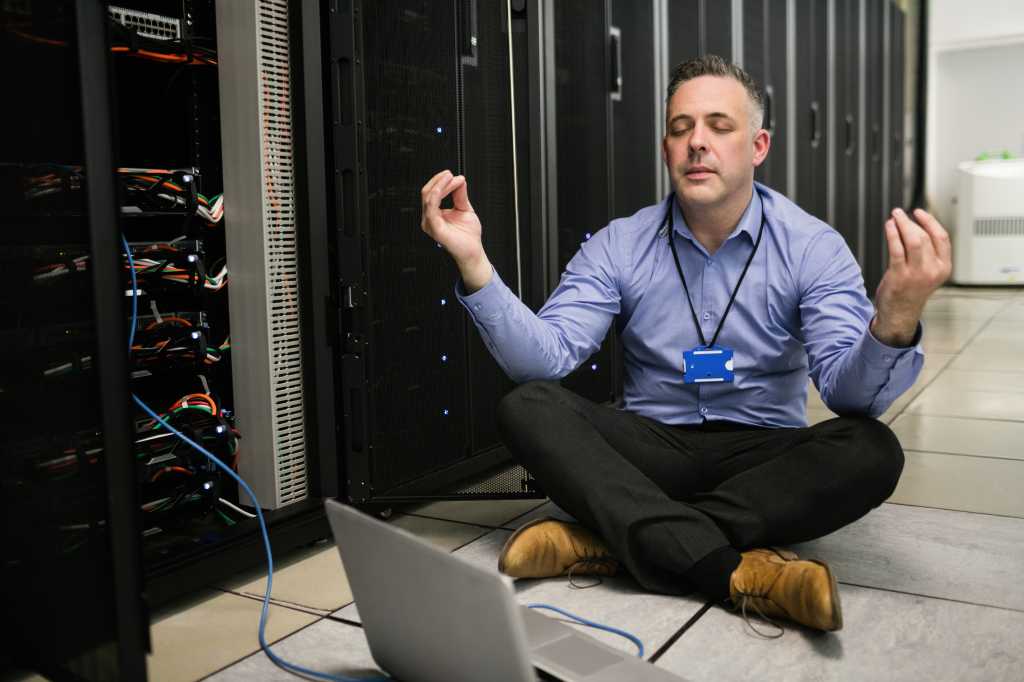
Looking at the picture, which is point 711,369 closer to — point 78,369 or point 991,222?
point 78,369

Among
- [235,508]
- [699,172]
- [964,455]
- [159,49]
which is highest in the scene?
[159,49]

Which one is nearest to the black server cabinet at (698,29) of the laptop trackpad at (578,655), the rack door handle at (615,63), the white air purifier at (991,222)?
the rack door handle at (615,63)

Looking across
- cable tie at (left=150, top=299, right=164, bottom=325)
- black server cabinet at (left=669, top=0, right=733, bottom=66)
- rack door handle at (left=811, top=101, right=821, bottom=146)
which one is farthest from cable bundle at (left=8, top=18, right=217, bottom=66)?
rack door handle at (left=811, top=101, right=821, bottom=146)

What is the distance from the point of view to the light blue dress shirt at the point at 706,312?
1.84m

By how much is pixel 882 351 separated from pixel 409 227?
984 mm

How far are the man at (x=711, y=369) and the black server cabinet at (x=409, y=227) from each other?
31 cm

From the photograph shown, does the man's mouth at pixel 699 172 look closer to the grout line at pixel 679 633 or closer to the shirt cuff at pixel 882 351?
the shirt cuff at pixel 882 351

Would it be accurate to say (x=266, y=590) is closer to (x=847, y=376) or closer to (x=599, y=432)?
(x=599, y=432)

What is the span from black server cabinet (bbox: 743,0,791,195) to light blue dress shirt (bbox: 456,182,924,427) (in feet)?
7.80

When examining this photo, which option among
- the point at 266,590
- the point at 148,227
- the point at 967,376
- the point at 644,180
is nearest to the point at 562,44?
the point at 644,180

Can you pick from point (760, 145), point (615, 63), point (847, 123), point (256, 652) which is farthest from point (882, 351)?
point (847, 123)

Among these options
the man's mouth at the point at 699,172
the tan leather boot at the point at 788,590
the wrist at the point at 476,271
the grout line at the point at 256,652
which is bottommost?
the grout line at the point at 256,652

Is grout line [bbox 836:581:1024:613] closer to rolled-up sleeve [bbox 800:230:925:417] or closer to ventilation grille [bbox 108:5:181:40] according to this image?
rolled-up sleeve [bbox 800:230:925:417]

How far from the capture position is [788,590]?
59.8 inches
